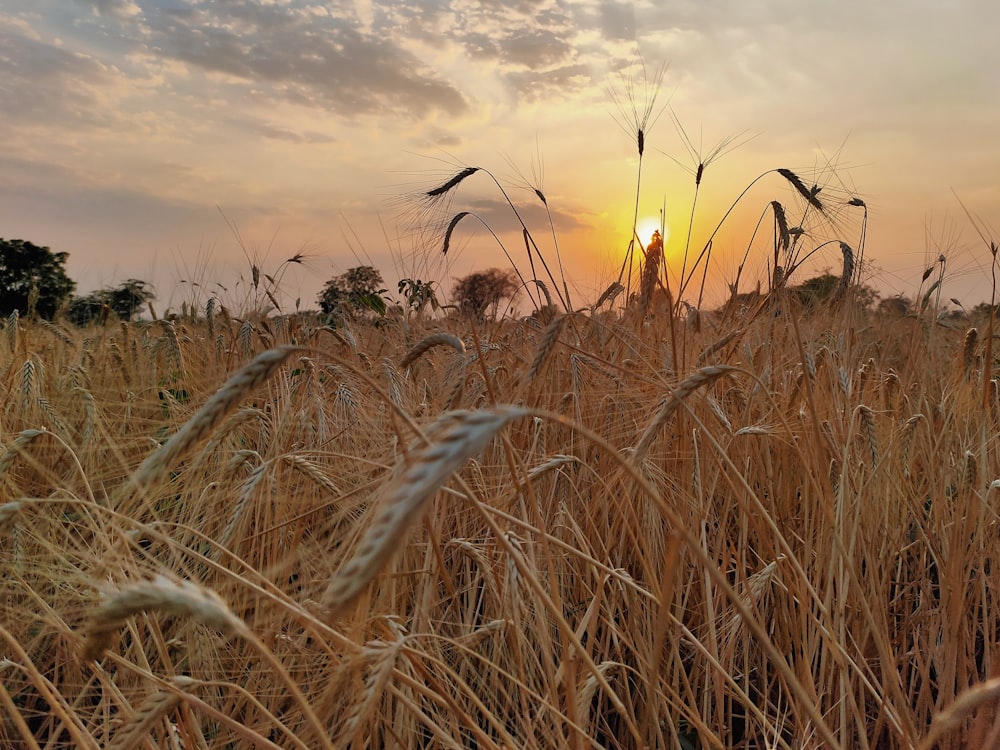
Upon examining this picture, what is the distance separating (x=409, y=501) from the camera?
618 mm

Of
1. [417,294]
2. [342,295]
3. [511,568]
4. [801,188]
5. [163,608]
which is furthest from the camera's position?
[342,295]

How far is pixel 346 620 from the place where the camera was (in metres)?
1.64

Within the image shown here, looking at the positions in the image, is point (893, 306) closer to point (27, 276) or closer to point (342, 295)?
point (342, 295)

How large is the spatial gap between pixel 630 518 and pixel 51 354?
4.41 meters

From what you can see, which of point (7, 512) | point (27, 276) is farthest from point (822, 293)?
point (27, 276)

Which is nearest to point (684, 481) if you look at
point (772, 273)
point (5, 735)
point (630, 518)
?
point (630, 518)

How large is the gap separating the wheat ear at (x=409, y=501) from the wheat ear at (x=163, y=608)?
16 centimetres

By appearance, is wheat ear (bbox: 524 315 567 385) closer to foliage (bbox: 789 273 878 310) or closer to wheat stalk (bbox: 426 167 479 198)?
wheat stalk (bbox: 426 167 479 198)

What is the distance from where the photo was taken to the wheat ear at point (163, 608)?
741 millimetres

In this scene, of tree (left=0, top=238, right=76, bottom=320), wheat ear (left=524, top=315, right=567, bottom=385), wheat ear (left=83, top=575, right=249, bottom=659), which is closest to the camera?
wheat ear (left=83, top=575, right=249, bottom=659)

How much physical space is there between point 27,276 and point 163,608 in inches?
1138

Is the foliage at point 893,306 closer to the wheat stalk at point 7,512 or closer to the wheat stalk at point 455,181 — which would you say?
the wheat stalk at point 455,181

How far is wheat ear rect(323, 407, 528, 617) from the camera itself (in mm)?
610

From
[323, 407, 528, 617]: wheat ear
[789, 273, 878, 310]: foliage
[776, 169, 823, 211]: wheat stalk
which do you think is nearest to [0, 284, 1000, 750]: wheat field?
[323, 407, 528, 617]: wheat ear
